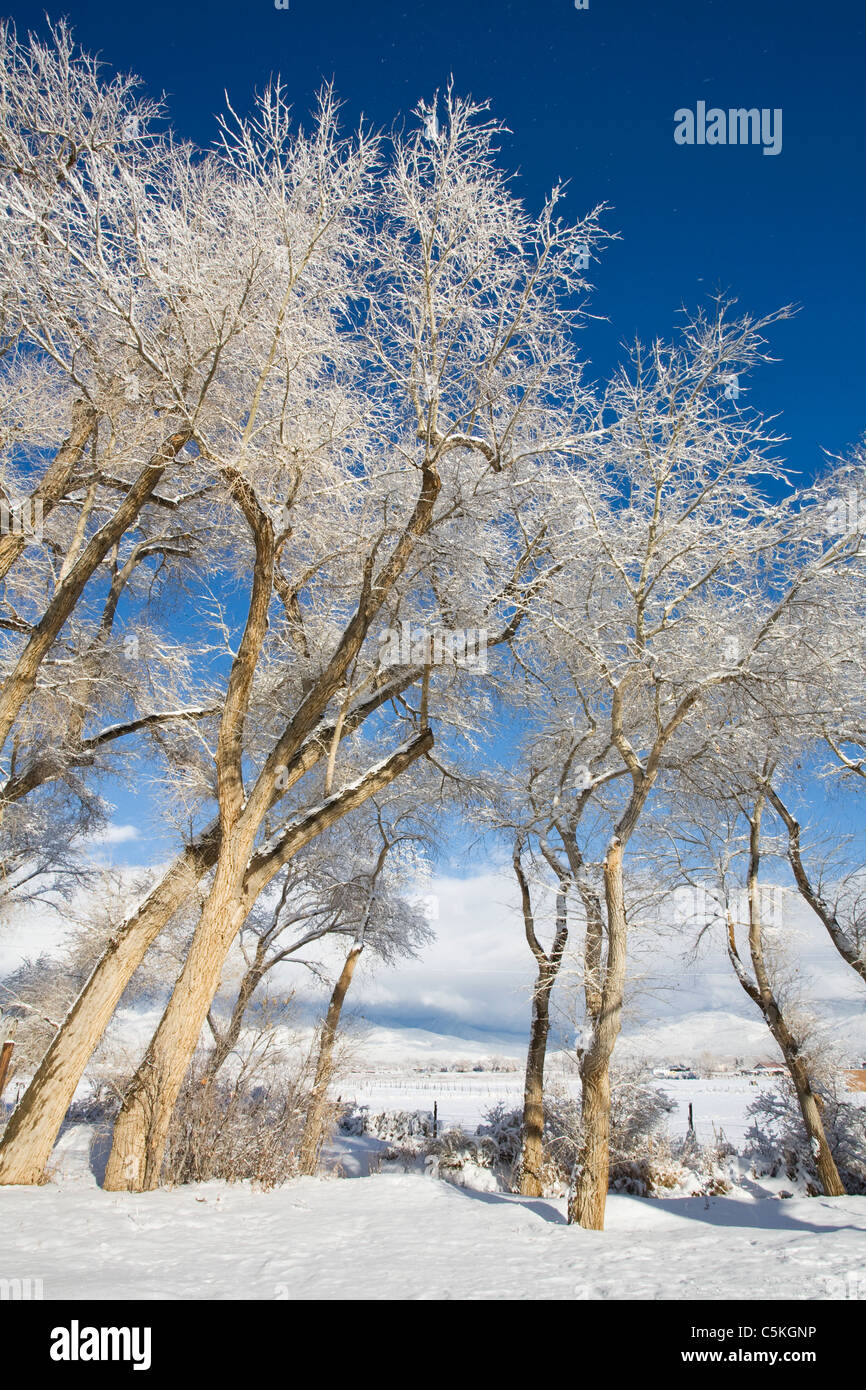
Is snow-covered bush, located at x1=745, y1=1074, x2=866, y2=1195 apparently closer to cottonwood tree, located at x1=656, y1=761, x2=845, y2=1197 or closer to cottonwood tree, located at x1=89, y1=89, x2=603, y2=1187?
cottonwood tree, located at x1=656, y1=761, x2=845, y2=1197

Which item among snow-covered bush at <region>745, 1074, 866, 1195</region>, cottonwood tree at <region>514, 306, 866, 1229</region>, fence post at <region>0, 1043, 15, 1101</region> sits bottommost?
snow-covered bush at <region>745, 1074, 866, 1195</region>

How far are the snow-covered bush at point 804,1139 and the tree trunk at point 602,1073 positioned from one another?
10.3m

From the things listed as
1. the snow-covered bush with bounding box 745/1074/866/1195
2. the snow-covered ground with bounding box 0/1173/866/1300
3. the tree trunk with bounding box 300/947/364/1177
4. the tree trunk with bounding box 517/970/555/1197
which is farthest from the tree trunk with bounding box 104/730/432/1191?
the snow-covered bush with bounding box 745/1074/866/1195

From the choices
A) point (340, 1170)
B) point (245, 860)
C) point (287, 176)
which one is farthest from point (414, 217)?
point (340, 1170)

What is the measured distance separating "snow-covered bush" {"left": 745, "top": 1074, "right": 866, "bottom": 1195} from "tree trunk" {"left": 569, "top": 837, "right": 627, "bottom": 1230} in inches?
405

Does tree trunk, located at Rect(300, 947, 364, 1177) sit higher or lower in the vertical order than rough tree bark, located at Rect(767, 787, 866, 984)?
lower

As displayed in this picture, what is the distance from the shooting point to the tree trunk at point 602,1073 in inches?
314

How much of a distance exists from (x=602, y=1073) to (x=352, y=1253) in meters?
4.59

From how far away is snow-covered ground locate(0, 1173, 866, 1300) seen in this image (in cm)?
359

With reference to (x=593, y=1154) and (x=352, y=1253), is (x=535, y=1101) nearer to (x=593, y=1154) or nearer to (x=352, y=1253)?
(x=593, y=1154)

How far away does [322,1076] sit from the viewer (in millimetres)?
9781

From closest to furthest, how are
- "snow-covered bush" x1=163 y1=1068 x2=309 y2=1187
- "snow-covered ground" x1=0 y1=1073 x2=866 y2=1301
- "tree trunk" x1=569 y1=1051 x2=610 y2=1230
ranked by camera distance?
1. "snow-covered ground" x1=0 y1=1073 x2=866 y2=1301
2. "snow-covered bush" x1=163 y1=1068 x2=309 y2=1187
3. "tree trunk" x1=569 y1=1051 x2=610 y2=1230

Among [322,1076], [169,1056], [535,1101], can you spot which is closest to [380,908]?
[535,1101]

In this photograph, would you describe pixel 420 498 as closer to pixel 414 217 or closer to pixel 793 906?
pixel 414 217
